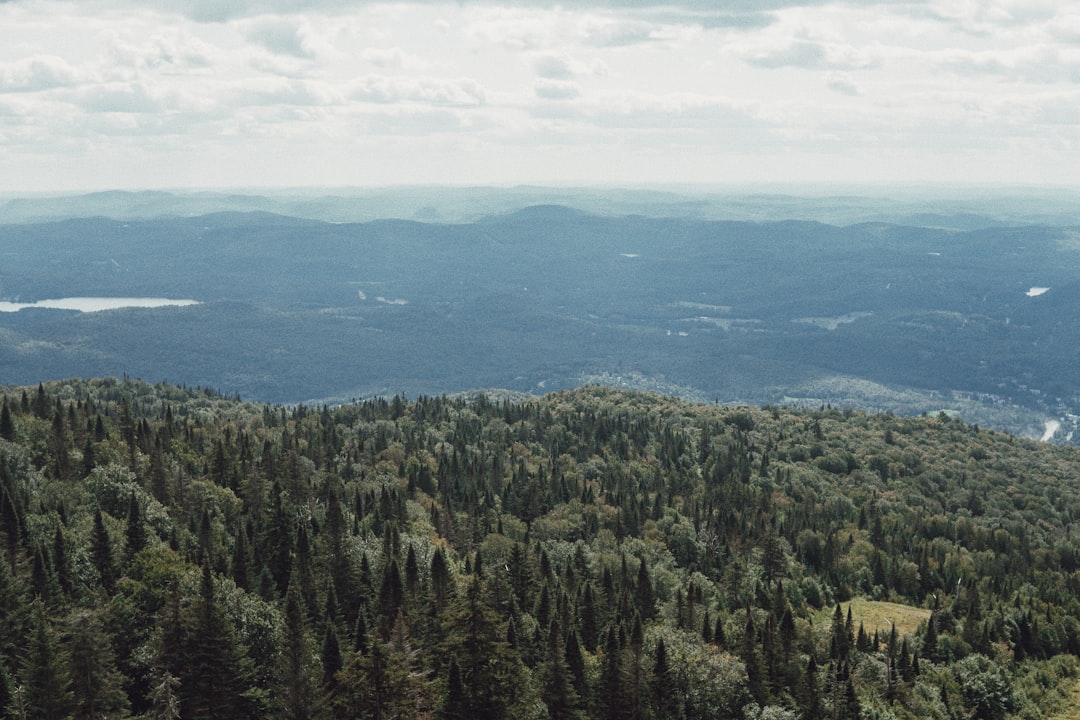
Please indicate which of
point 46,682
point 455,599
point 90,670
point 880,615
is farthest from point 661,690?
point 880,615

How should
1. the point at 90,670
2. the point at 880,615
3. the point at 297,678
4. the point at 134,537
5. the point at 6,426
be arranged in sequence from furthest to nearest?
the point at 6,426
the point at 880,615
the point at 134,537
the point at 297,678
the point at 90,670

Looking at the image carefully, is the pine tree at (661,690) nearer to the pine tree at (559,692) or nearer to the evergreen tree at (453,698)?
the pine tree at (559,692)

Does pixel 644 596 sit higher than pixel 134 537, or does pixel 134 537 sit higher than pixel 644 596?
pixel 134 537

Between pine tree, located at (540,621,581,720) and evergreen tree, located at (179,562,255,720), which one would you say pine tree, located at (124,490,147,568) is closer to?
evergreen tree, located at (179,562,255,720)

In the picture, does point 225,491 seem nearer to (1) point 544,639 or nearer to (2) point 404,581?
(2) point 404,581

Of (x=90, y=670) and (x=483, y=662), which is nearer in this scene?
(x=90, y=670)

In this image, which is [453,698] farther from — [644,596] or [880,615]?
[880,615]

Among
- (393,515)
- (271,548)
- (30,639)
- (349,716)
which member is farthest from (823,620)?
(30,639)

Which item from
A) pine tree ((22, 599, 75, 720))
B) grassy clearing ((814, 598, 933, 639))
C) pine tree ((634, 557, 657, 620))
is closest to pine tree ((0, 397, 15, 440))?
pine tree ((634, 557, 657, 620))

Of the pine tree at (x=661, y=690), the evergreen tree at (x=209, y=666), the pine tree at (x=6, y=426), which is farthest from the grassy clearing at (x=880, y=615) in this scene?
the pine tree at (x=6, y=426)
